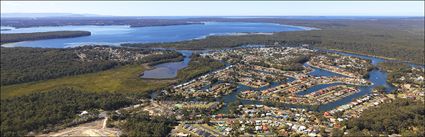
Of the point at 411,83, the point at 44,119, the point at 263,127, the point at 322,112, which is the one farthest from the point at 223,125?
the point at 411,83

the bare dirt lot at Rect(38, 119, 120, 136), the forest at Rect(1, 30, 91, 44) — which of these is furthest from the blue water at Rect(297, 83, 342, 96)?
the forest at Rect(1, 30, 91, 44)

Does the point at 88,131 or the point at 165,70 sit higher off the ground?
the point at 165,70

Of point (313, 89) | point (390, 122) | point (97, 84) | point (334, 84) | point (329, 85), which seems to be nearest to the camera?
point (390, 122)

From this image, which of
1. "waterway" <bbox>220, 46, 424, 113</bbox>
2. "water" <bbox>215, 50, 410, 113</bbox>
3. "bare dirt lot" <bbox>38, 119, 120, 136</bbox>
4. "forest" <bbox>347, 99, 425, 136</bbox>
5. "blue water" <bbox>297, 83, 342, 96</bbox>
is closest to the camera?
"forest" <bbox>347, 99, 425, 136</bbox>

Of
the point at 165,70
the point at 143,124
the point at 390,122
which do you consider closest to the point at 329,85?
the point at 390,122

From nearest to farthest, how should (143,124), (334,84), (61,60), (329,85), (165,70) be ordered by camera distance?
(143,124), (329,85), (334,84), (165,70), (61,60)

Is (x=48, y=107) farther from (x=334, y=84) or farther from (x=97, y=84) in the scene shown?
(x=334, y=84)

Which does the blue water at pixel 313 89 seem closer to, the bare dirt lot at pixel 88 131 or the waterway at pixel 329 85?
the waterway at pixel 329 85

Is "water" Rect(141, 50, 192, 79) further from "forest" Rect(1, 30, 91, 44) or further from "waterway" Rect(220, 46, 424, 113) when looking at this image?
"forest" Rect(1, 30, 91, 44)
